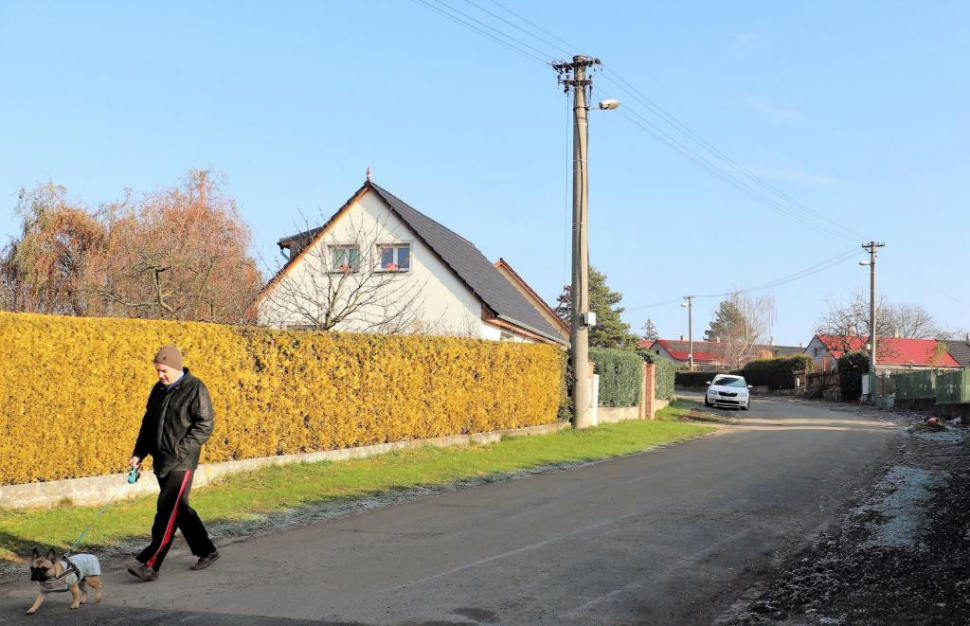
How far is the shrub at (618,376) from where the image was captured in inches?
1001

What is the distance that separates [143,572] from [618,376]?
21454mm

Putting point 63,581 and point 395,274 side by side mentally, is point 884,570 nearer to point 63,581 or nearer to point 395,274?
point 63,581

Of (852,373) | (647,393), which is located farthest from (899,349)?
(647,393)

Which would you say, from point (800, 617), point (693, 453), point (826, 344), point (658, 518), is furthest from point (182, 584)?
point (826, 344)

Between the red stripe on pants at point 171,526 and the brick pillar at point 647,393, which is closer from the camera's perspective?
the red stripe on pants at point 171,526

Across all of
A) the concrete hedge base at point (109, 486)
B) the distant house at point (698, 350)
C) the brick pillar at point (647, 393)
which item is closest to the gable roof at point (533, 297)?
the brick pillar at point (647, 393)

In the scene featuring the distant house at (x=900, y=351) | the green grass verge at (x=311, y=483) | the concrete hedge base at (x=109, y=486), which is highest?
the distant house at (x=900, y=351)

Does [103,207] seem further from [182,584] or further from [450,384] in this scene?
[182,584]

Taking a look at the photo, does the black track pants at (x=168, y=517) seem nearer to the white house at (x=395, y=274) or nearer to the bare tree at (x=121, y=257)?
the bare tree at (x=121, y=257)

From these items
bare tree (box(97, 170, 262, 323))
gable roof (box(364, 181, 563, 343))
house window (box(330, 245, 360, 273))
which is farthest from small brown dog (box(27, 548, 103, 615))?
gable roof (box(364, 181, 563, 343))

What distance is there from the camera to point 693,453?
18078 mm

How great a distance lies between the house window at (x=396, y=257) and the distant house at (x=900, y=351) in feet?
180

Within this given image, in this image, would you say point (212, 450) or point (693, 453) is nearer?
point (212, 450)

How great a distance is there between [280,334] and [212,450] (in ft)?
7.47
